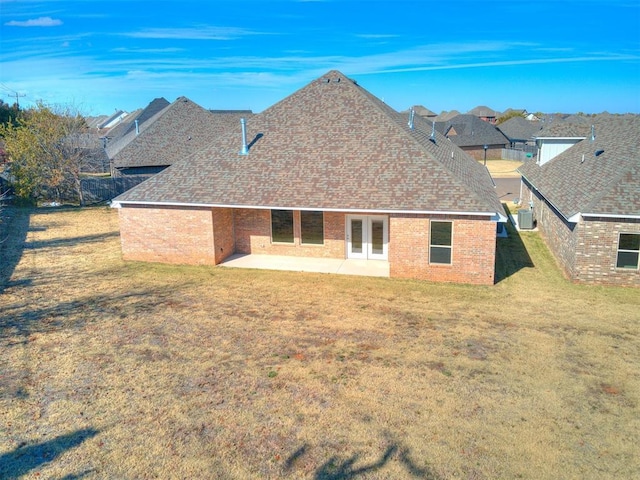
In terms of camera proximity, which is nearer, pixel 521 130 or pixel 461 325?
pixel 461 325

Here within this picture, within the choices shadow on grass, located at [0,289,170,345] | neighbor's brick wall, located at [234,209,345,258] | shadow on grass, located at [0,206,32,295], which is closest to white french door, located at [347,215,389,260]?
neighbor's brick wall, located at [234,209,345,258]

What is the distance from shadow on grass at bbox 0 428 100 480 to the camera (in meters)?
7.29

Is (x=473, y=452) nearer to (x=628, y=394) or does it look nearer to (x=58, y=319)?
(x=628, y=394)

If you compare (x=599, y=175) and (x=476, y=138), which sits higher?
(x=476, y=138)

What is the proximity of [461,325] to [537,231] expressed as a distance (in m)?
13.5

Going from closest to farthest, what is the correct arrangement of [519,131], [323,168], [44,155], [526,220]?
[323,168]
[526,220]
[44,155]
[519,131]

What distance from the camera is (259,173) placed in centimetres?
1875

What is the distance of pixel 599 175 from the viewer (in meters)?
17.9

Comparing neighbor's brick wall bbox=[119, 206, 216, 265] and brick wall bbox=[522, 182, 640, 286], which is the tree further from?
brick wall bbox=[522, 182, 640, 286]

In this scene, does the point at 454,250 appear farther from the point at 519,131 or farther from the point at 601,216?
the point at 519,131

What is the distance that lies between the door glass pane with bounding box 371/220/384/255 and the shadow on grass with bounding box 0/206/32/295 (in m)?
12.5

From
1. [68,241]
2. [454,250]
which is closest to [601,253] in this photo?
[454,250]

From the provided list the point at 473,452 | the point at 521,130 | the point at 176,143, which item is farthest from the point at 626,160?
the point at 521,130

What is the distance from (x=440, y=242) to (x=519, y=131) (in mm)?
70183
